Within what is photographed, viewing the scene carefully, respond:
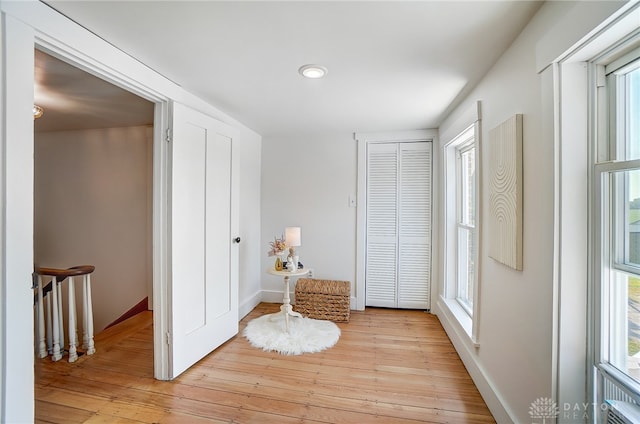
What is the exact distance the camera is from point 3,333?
116cm

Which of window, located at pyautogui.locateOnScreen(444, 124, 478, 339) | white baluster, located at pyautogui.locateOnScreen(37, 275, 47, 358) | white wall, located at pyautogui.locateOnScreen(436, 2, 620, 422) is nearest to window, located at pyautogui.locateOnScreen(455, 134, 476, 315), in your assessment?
window, located at pyautogui.locateOnScreen(444, 124, 478, 339)

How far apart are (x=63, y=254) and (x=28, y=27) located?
351cm

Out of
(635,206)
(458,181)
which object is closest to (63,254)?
(458,181)

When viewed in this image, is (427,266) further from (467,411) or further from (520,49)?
(520,49)

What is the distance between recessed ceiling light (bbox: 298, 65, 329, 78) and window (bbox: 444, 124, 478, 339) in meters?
1.51

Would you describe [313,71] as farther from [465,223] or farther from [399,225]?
[399,225]

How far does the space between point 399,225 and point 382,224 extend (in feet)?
0.68

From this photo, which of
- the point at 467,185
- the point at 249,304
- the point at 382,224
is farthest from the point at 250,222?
the point at 467,185

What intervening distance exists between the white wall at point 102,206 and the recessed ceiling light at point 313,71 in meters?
2.41

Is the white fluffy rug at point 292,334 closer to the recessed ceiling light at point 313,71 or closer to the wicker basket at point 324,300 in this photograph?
the wicker basket at point 324,300

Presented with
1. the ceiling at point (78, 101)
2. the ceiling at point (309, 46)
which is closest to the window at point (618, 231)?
the ceiling at point (309, 46)

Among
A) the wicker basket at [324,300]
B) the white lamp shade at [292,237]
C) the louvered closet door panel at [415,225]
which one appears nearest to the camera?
the white lamp shade at [292,237]

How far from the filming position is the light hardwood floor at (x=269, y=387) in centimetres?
173

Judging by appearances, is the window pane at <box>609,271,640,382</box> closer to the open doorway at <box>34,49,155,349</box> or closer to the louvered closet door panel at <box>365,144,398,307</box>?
the louvered closet door panel at <box>365,144,398,307</box>
